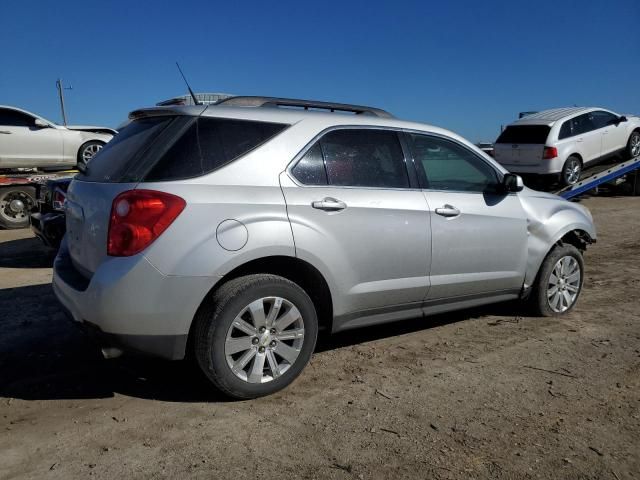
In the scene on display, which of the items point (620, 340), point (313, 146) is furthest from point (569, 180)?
point (313, 146)

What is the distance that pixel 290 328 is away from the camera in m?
3.42

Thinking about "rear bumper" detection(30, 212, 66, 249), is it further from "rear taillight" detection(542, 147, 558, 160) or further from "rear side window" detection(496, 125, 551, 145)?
"rear side window" detection(496, 125, 551, 145)

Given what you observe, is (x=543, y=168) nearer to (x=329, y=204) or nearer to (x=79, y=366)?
(x=329, y=204)

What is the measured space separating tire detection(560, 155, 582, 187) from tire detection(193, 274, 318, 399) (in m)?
10.1

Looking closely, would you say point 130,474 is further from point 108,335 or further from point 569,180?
point 569,180

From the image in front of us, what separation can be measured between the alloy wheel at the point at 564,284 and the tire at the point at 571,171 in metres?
7.46

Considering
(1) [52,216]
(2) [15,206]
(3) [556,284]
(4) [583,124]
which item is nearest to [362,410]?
(3) [556,284]

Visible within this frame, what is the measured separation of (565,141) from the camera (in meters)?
11.9

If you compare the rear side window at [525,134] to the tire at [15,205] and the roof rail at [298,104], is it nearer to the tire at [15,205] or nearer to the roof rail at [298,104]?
the roof rail at [298,104]

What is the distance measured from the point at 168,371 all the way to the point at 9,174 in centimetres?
876

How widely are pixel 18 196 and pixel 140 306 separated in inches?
343

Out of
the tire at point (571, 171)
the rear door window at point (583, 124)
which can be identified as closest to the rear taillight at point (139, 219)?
the tire at point (571, 171)

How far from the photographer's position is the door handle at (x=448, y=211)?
13.4 ft

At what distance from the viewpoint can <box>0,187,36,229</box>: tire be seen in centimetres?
1007
